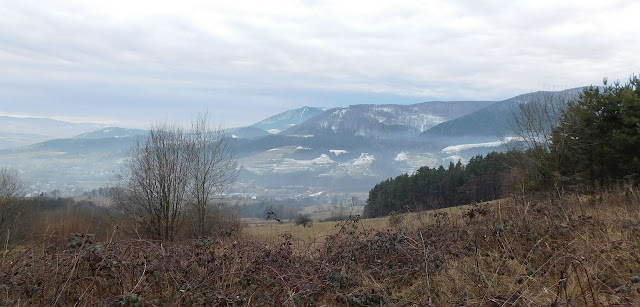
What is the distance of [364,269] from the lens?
4.59 meters

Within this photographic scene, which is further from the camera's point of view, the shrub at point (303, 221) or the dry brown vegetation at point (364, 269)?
the shrub at point (303, 221)

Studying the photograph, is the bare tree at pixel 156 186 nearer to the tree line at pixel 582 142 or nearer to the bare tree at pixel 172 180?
the bare tree at pixel 172 180

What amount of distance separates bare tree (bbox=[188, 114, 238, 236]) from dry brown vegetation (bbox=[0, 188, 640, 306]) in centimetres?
1430

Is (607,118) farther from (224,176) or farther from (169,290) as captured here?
(169,290)

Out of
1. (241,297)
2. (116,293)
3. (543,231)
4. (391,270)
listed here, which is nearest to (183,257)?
(116,293)

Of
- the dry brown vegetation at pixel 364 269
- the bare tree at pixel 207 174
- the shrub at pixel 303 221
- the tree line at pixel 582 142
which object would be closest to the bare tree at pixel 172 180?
the bare tree at pixel 207 174

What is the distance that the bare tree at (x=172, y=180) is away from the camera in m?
16.7

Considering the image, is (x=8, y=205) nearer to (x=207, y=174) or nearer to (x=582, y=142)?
(x=207, y=174)

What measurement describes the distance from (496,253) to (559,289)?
53.4 inches

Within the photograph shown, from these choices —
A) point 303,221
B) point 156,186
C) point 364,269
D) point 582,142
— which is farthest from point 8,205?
point 582,142

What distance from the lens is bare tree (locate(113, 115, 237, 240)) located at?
16.7m

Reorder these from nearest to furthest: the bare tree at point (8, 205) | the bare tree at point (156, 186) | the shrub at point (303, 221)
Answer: the shrub at point (303, 221)
the bare tree at point (156, 186)
the bare tree at point (8, 205)

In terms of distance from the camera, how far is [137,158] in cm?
1770

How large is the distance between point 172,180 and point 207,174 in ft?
8.48
